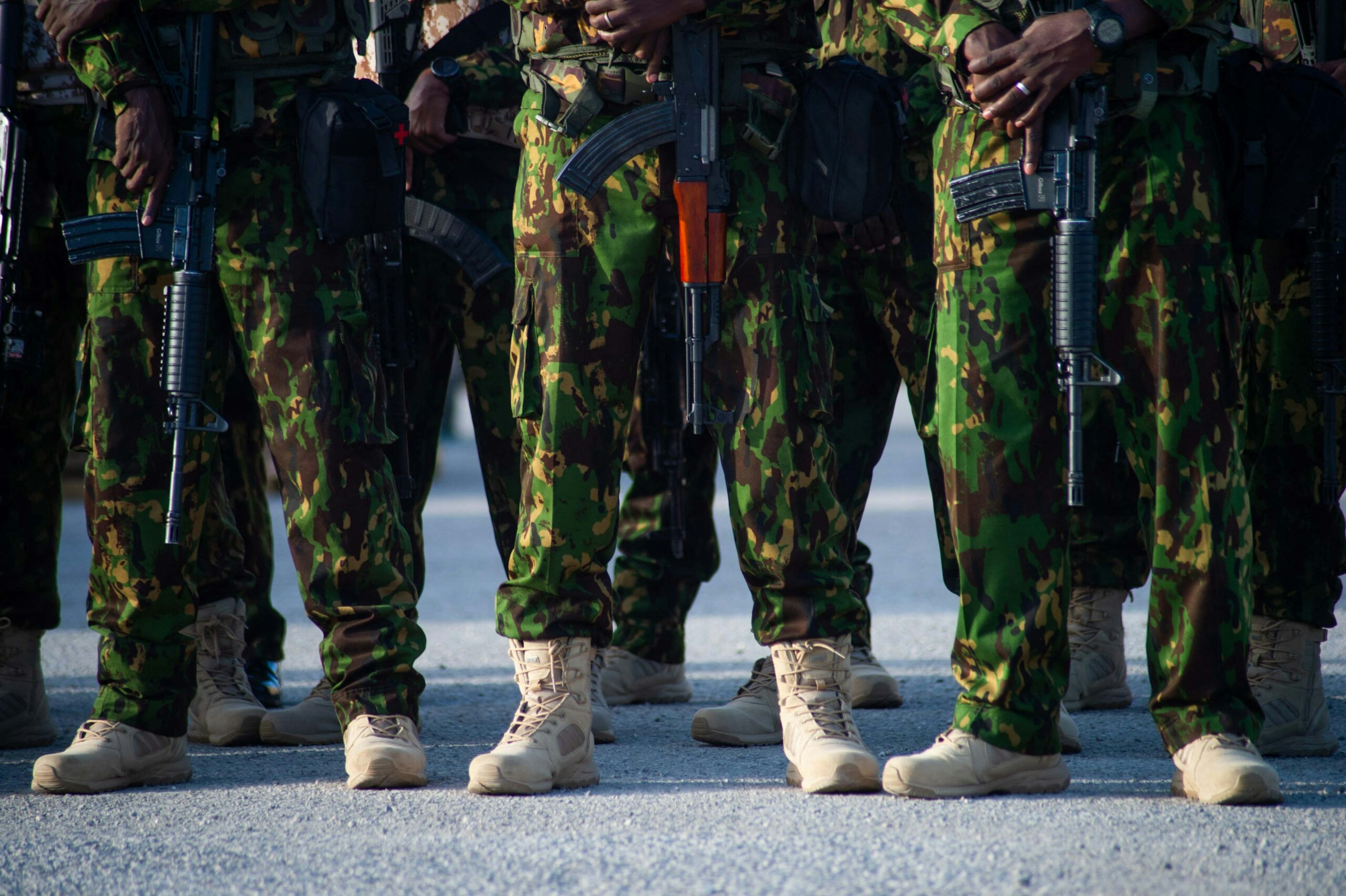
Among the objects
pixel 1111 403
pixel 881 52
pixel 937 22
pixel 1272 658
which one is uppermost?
pixel 881 52

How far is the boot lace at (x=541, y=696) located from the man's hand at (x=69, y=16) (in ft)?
5.67

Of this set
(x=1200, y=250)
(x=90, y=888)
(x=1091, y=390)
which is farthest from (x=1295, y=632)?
(x=90, y=888)

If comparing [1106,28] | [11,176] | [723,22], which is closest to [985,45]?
[1106,28]

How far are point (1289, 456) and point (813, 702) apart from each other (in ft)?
4.94

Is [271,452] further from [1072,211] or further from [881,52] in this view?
[881,52]

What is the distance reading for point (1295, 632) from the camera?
352cm

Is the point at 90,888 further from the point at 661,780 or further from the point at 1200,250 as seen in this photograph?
the point at 1200,250

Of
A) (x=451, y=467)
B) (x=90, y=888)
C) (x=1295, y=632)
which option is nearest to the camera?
(x=90, y=888)

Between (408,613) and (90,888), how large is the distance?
100cm

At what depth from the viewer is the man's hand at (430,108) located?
12.6 ft

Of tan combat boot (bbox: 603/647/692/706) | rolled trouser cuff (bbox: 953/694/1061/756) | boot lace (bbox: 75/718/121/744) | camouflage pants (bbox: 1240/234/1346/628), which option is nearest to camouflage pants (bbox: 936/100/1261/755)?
rolled trouser cuff (bbox: 953/694/1061/756)

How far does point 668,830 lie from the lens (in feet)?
8.57

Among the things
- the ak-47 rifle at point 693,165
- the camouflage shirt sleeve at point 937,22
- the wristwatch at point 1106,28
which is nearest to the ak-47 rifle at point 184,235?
the ak-47 rifle at point 693,165

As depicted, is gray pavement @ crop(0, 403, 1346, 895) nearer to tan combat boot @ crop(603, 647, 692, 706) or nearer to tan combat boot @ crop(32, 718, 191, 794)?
tan combat boot @ crop(32, 718, 191, 794)
